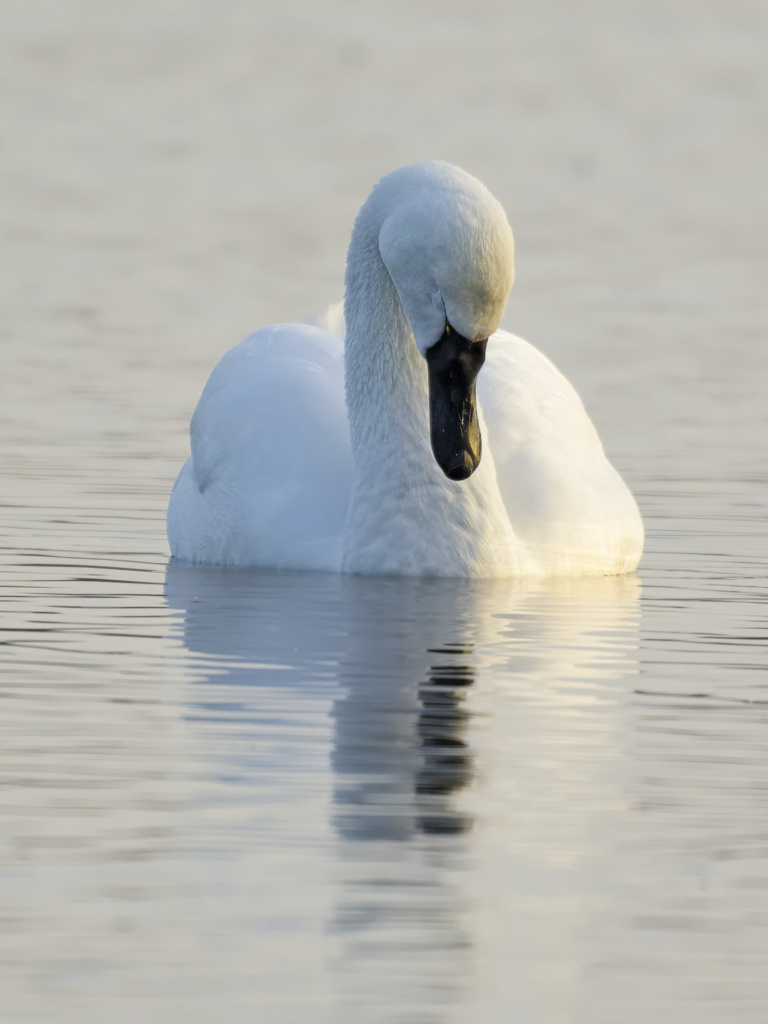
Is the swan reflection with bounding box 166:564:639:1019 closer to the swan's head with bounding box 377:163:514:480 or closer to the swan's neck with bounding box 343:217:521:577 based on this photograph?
the swan's neck with bounding box 343:217:521:577

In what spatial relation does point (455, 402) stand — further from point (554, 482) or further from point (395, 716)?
point (395, 716)

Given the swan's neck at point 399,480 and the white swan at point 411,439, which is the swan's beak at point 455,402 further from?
the swan's neck at point 399,480

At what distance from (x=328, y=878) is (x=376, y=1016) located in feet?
2.66

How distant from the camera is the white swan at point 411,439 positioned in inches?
351

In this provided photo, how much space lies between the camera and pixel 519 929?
15.9 feet

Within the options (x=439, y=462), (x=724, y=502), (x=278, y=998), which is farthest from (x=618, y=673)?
(x=724, y=502)

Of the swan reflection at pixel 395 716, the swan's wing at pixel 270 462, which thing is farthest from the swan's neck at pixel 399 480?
the swan's wing at pixel 270 462

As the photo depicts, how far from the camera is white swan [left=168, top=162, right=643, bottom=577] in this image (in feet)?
29.3

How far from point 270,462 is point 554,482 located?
1136mm

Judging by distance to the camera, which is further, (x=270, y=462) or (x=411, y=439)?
(x=270, y=462)

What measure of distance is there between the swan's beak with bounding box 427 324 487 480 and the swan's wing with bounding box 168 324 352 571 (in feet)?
2.94

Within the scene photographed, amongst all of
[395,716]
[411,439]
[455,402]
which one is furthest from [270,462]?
[395,716]

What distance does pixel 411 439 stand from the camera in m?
9.70

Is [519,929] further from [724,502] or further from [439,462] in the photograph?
[724,502]
